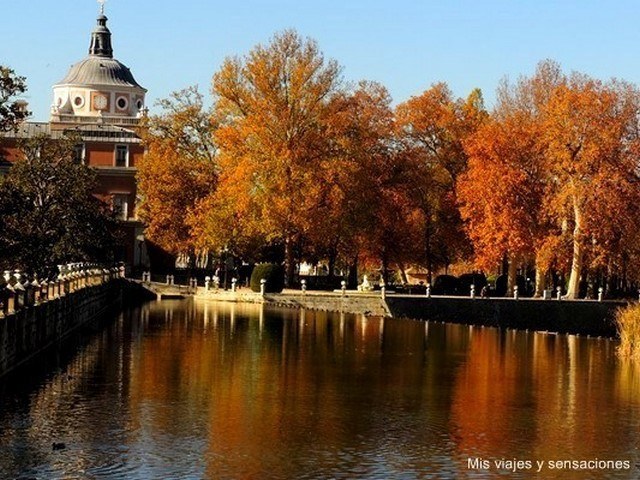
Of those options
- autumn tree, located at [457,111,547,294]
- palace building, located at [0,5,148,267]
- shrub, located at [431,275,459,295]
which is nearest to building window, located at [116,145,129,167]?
palace building, located at [0,5,148,267]

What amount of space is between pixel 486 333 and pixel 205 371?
22.3 meters

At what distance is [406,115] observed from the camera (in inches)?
3282

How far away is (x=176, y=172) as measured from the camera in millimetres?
88500

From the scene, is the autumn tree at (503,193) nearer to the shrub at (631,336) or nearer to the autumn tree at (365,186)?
the autumn tree at (365,186)

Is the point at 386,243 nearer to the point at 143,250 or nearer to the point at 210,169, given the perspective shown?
the point at 210,169

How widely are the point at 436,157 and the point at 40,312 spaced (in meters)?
43.3

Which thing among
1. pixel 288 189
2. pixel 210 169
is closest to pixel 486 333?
pixel 288 189

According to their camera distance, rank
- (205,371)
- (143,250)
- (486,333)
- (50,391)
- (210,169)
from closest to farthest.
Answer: (50,391)
(205,371)
(486,333)
(210,169)
(143,250)

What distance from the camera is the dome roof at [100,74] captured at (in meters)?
144

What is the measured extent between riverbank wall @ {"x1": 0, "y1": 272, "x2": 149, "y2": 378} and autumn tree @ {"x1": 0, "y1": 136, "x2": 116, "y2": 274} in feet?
6.42

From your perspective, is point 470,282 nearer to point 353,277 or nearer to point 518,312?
point 353,277

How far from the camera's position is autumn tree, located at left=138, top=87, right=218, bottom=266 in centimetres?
8844

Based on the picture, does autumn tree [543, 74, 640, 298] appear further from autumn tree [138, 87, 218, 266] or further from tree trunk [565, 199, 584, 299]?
autumn tree [138, 87, 218, 266]

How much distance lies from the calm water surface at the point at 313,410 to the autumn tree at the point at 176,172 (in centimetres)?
3665
